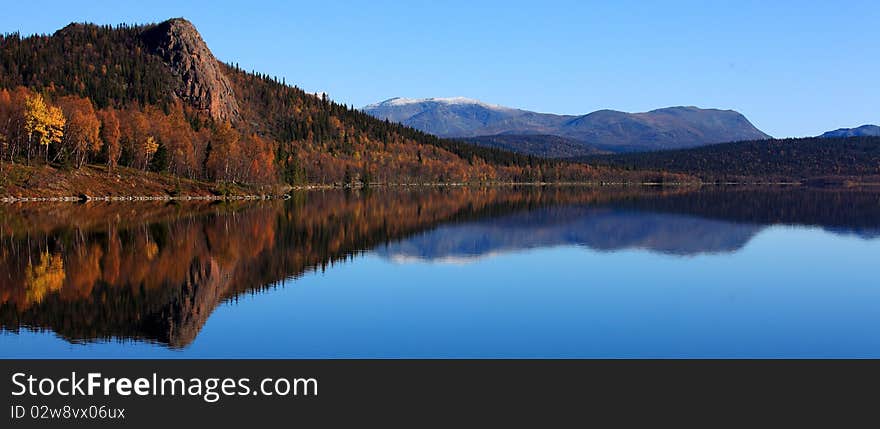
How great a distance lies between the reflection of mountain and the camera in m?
54.8

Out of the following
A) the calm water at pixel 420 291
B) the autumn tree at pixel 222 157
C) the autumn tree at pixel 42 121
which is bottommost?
the calm water at pixel 420 291

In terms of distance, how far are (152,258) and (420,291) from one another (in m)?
17.3

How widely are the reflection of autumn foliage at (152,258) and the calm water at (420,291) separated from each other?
16 cm

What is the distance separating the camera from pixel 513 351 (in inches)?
934

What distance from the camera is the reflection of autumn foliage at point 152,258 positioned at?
27500mm

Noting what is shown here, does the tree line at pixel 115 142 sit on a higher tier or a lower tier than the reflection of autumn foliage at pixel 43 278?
higher

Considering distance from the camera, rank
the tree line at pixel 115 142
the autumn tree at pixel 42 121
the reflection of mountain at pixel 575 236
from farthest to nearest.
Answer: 1. the tree line at pixel 115 142
2. the autumn tree at pixel 42 121
3. the reflection of mountain at pixel 575 236

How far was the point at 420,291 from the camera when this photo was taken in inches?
1415

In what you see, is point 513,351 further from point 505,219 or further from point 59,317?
point 505,219

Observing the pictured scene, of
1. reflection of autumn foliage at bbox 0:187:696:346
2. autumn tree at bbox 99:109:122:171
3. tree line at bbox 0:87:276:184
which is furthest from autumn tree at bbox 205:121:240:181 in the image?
reflection of autumn foliage at bbox 0:187:696:346
